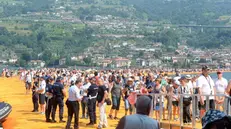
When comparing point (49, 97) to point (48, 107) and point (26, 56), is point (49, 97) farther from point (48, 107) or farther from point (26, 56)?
point (26, 56)

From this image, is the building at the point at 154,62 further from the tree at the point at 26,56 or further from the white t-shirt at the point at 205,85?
the white t-shirt at the point at 205,85

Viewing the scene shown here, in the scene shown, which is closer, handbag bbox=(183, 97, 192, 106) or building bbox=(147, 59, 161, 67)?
handbag bbox=(183, 97, 192, 106)

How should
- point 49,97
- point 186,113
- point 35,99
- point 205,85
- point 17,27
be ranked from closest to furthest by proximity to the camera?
1. point 205,85
2. point 186,113
3. point 49,97
4. point 35,99
5. point 17,27

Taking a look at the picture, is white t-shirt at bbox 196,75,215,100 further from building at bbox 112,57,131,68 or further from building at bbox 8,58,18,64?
building at bbox 8,58,18,64

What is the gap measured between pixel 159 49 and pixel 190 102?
6836 inches

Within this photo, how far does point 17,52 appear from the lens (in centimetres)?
→ 17125

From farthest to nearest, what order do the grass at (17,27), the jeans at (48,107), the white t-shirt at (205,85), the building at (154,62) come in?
1. the grass at (17,27)
2. the building at (154,62)
3. the jeans at (48,107)
4. the white t-shirt at (205,85)

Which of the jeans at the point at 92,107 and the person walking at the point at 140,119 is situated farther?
the jeans at the point at 92,107

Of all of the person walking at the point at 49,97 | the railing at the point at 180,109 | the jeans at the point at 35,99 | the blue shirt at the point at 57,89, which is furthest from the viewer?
the jeans at the point at 35,99

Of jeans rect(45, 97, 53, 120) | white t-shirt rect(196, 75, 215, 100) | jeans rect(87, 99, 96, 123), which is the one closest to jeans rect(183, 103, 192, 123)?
white t-shirt rect(196, 75, 215, 100)

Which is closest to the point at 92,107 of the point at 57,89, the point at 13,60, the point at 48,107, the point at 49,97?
the point at 57,89

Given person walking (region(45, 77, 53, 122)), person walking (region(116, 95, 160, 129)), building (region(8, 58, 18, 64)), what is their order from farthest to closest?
building (region(8, 58, 18, 64)) < person walking (region(45, 77, 53, 122)) < person walking (region(116, 95, 160, 129))

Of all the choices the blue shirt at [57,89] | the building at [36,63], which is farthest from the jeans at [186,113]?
the building at [36,63]

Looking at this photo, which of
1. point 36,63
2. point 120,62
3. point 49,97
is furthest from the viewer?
point 36,63
